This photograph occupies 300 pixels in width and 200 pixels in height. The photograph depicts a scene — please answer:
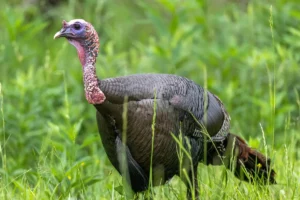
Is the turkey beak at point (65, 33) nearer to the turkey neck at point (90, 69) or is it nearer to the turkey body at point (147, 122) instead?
the turkey neck at point (90, 69)

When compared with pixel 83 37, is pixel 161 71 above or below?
below

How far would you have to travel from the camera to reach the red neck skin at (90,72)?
175 inches

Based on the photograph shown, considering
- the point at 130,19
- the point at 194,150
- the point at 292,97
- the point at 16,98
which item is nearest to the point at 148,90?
the point at 194,150

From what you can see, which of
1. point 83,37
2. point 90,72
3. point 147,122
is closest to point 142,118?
point 147,122

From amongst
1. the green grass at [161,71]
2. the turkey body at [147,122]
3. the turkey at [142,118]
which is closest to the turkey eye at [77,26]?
the turkey at [142,118]

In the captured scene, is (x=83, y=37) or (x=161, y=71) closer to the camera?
(x=83, y=37)

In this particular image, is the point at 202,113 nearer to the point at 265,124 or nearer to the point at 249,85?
the point at 265,124

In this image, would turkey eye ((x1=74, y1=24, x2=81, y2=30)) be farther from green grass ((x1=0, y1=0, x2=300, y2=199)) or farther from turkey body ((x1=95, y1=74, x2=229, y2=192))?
green grass ((x1=0, y1=0, x2=300, y2=199))

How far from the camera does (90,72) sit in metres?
4.47

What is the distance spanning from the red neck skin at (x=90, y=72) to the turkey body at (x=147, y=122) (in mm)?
44

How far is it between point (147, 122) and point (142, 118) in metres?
0.04

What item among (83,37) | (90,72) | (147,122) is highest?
(83,37)

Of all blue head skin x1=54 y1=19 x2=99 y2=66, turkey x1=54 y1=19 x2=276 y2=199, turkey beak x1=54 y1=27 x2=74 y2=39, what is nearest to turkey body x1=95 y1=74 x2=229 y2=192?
turkey x1=54 y1=19 x2=276 y2=199

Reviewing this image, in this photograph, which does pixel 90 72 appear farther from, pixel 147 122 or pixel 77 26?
pixel 147 122
